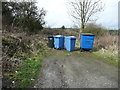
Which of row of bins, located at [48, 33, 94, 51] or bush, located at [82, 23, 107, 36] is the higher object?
bush, located at [82, 23, 107, 36]

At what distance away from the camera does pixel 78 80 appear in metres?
2.37

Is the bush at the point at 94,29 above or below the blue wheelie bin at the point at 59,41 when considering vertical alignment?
above

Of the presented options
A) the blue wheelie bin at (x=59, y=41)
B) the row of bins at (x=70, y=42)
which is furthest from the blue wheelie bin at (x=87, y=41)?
the blue wheelie bin at (x=59, y=41)

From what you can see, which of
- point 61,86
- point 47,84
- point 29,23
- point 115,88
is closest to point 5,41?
point 47,84

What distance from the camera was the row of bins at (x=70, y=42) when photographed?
5.41 metres

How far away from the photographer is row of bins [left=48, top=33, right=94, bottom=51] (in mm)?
5413

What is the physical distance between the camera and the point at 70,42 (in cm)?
552

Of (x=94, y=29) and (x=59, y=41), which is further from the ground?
(x=94, y=29)

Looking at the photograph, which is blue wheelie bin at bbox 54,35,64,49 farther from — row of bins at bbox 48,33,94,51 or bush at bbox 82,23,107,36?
bush at bbox 82,23,107,36

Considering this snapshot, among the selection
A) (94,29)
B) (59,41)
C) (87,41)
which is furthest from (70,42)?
(94,29)

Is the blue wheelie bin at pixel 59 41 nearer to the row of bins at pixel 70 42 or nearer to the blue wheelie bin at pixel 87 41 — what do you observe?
the row of bins at pixel 70 42

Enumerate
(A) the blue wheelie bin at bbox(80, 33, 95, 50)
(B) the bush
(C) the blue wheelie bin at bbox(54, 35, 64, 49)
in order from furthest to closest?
(B) the bush, (C) the blue wheelie bin at bbox(54, 35, 64, 49), (A) the blue wheelie bin at bbox(80, 33, 95, 50)

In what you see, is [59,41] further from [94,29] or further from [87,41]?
[94,29]

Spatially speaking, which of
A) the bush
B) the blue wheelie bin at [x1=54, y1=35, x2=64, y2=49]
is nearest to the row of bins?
the blue wheelie bin at [x1=54, y1=35, x2=64, y2=49]
